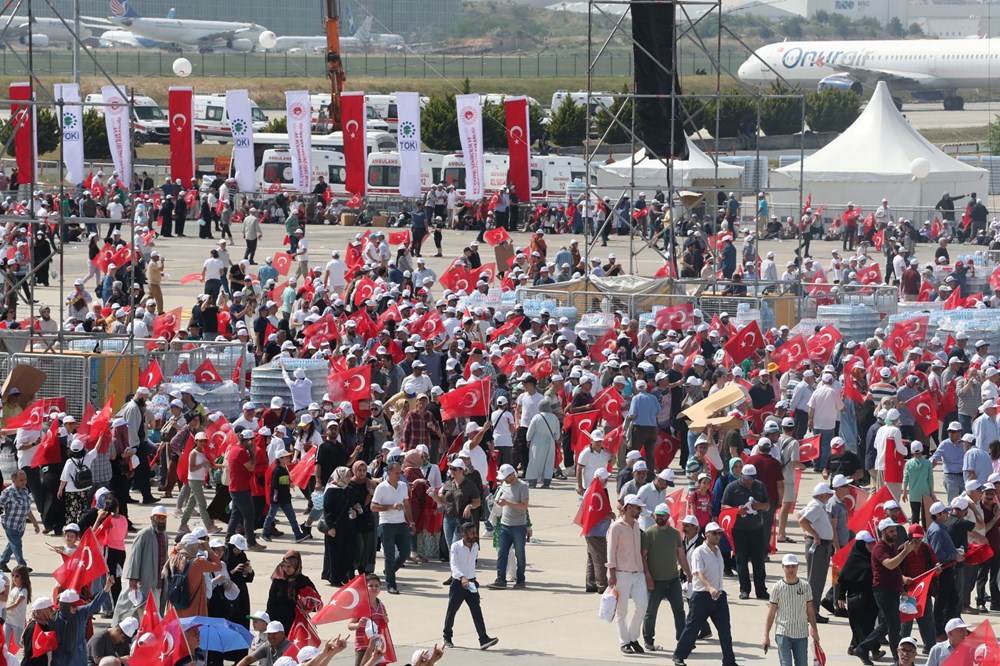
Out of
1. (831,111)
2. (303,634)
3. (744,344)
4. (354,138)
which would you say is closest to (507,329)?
(744,344)

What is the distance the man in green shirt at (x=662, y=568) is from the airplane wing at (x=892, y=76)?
Answer: 89.0 metres

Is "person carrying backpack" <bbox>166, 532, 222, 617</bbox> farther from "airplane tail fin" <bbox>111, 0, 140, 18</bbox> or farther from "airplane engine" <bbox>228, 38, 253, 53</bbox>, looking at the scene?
"airplane tail fin" <bbox>111, 0, 140, 18</bbox>

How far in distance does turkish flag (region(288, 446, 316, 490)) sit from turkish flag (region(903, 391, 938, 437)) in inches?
258

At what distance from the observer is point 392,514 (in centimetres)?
1564

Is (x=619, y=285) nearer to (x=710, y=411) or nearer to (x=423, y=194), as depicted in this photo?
(x=710, y=411)

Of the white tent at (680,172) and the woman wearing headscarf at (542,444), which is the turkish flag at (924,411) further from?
the white tent at (680,172)

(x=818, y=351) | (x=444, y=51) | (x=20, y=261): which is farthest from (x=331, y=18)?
(x=444, y=51)

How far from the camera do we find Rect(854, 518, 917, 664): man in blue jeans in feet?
44.2

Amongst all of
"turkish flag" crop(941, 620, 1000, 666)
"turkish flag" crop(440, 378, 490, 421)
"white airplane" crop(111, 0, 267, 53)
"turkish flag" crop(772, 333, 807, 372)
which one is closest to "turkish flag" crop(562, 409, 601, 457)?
"turkish flag" crop(440, 378, 490, 421)

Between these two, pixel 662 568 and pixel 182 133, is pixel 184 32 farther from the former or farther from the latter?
pixel 662 568

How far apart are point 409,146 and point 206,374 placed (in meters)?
26.6

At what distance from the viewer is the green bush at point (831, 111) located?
7912 centimetres

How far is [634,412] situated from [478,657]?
6315mm

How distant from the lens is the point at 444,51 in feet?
506
